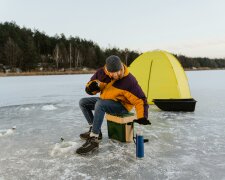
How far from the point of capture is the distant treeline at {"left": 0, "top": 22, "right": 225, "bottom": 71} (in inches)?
2058

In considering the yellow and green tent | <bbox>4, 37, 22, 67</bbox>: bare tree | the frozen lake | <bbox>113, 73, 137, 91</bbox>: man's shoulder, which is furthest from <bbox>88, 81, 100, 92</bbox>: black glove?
<bbox>4, 37, 22, 67</bbox>: bare tree

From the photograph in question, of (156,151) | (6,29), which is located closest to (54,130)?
(156,151)

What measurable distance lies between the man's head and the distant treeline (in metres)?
50.8

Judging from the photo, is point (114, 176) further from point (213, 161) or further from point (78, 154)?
point (213, 161)

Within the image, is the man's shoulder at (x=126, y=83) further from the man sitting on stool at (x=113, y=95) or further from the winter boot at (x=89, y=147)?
the winter boot at (x=89, y=147)

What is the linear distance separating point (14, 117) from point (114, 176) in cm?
417

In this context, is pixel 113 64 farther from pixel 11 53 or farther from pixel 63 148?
pixel 11 53

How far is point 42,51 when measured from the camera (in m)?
66.7

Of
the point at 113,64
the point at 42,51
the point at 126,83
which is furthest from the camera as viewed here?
the point at 42,51

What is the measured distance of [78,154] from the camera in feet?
11.8

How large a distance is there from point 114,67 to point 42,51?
217 feet

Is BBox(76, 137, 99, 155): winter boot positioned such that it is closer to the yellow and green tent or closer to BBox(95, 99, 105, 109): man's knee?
BBox(95, 99, 105, 109): man's knee

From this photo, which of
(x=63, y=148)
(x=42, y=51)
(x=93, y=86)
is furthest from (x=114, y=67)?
(x=42, y=51)

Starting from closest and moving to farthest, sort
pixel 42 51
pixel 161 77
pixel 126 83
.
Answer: pixel 126 83
pixel 161 77
pixel 42 51
